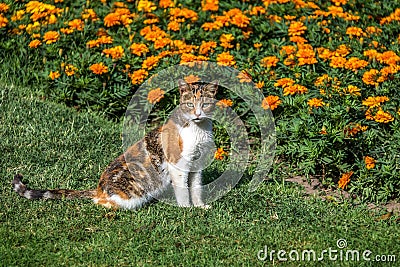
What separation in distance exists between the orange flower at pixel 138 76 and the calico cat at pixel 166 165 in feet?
5.41

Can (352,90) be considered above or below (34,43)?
above

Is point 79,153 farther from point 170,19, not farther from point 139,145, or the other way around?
point 170,19

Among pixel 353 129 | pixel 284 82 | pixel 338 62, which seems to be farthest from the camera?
pixel 338 62

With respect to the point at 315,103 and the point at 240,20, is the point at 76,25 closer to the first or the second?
the point at 240,20

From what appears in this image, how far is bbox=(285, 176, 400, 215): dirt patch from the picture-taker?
630 cm

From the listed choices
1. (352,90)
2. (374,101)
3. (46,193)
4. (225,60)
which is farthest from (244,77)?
(46,193)

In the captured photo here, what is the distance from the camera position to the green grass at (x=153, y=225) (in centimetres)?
529

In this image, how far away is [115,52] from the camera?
7.97m

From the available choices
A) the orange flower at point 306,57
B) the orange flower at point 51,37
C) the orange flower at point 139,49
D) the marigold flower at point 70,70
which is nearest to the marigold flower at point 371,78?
the orange flower at point 306,57

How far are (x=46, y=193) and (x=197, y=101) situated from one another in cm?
155

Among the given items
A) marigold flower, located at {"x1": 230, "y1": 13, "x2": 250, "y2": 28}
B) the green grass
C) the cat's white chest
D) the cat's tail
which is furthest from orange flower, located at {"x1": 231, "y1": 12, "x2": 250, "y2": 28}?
the cat's tail

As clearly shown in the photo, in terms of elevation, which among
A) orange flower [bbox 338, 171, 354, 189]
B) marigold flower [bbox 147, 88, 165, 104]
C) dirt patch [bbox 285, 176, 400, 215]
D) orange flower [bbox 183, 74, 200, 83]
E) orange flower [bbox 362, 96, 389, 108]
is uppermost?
orange flower [bbox 362, 96, 389, 108]

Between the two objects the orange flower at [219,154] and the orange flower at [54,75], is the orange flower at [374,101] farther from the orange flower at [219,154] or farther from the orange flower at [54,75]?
the orange flower at [54,75]

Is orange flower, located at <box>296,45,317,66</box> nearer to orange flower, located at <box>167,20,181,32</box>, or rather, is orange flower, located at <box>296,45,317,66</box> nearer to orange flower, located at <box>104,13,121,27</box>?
orange flower, located at <box>167,20,181,32</box>
